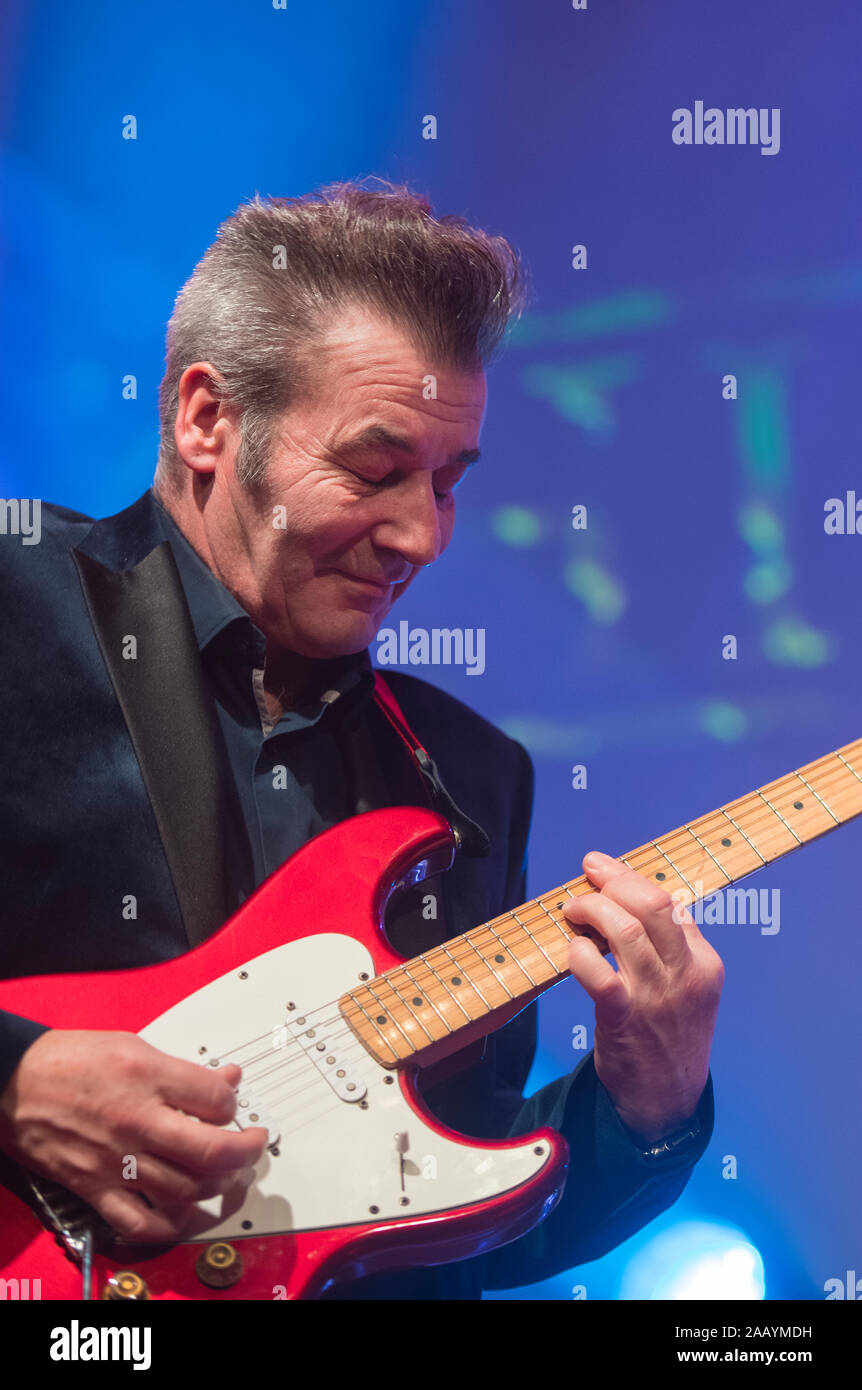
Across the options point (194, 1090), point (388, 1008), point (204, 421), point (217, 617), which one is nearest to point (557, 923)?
point (388, 1008)

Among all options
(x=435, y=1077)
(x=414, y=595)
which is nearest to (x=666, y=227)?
(x=414, y=595)

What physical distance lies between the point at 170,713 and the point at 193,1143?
56 cm

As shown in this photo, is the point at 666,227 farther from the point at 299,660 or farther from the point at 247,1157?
→ the point at 247,1157

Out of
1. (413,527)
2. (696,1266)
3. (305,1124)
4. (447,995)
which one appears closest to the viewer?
(305,1124)

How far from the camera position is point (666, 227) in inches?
76.8

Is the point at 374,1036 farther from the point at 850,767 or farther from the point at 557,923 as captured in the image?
the point at 850,767

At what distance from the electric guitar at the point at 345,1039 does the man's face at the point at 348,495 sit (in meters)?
0.33

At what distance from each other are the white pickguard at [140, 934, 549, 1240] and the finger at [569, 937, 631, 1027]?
0.62 feet

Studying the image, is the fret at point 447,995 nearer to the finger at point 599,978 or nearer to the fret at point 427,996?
the fret at point 427,996

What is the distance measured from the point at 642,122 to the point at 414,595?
2.98 feet

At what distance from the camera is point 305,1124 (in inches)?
48.6

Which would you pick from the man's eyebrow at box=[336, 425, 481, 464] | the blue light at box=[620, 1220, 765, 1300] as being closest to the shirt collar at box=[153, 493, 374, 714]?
the man's eyebrow at box=[336, 425, 481, 464]

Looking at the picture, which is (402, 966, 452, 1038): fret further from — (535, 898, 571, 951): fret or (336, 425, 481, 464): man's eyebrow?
(336, 425, 481, 464): man's eyebrow

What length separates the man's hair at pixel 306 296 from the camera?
62.1 inches
